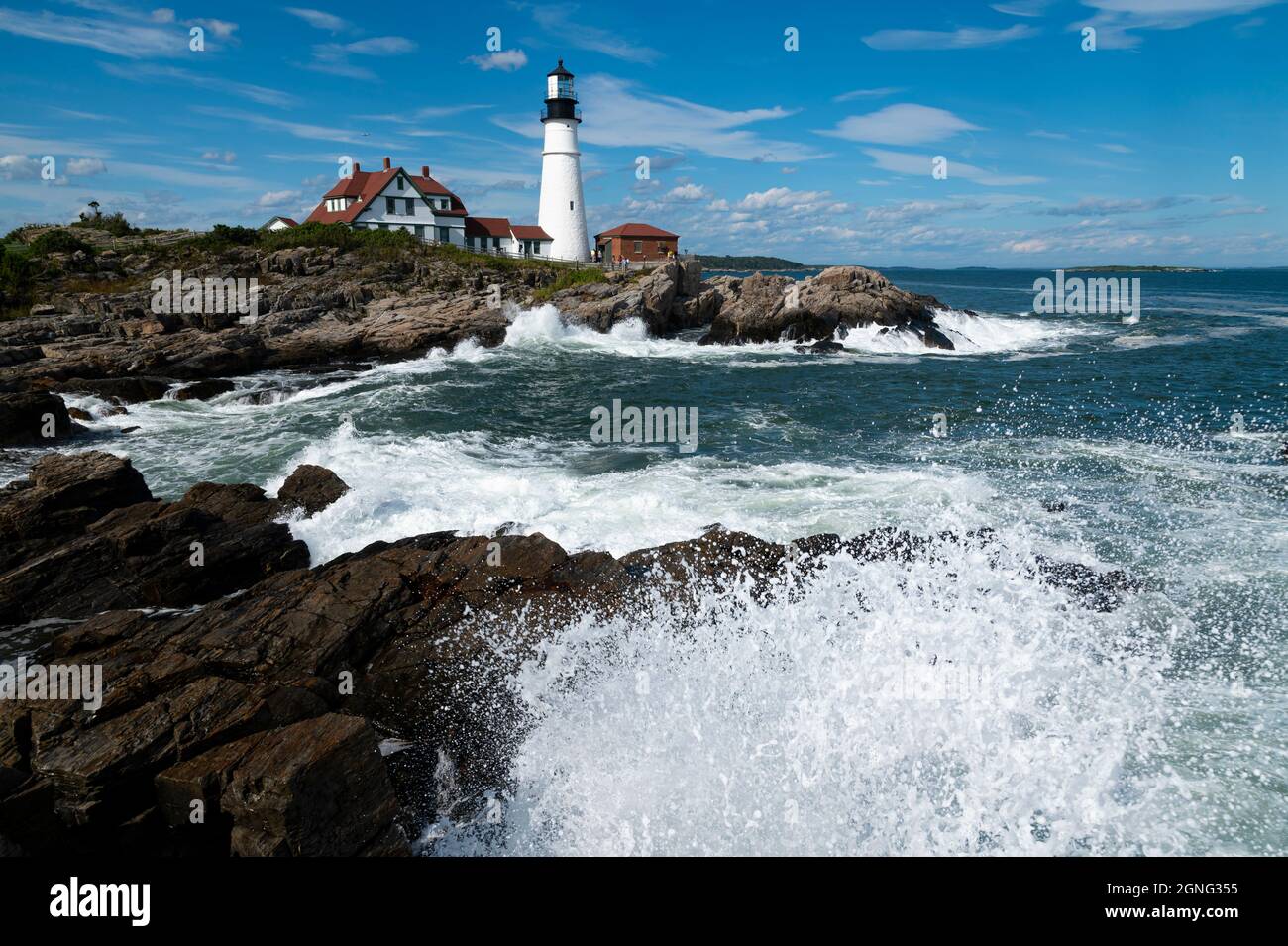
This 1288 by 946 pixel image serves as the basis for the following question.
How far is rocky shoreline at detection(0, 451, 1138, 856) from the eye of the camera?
6.75 meters

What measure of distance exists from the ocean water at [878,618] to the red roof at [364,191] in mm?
42187

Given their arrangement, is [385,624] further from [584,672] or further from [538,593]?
[584,672]

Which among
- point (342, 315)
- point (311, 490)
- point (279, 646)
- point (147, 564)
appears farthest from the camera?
point (342, 315)

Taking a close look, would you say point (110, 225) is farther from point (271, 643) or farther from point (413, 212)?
point (271, 643)

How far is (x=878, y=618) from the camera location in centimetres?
1026

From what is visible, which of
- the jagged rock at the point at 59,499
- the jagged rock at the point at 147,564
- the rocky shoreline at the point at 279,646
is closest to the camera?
the rocky shoreline at the point at 279,646

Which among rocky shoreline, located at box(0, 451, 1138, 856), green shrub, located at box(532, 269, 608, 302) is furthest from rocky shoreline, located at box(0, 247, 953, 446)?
rocky shoreline, located at box(0, 451, 1138, 856)

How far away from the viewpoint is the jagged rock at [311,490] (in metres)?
14.4

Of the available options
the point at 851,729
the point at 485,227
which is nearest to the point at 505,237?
the point at 485,227

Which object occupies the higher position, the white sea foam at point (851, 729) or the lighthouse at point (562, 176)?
the lighthouse at point (562, 176)

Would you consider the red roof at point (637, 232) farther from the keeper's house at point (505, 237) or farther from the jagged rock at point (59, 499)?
the jagged rock at point (59, 499)

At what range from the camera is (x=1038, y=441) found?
20875 millimetres

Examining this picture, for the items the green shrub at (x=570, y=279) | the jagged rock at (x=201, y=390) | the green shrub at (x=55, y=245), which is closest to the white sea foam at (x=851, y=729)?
the jagged rock at (x=201, y=390)

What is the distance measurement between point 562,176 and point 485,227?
968cm
